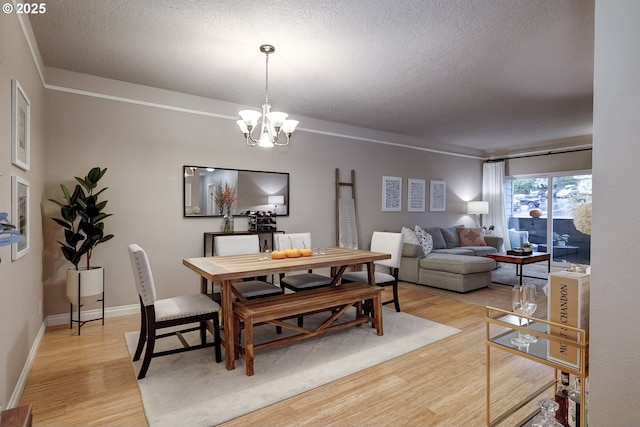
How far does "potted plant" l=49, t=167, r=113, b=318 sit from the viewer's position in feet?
10.6

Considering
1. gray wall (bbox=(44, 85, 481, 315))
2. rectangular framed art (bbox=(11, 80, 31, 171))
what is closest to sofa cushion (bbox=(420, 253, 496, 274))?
gray wall (bbox=(44, 85, 481, 315))

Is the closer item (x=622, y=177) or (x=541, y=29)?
(x=622, y=177)

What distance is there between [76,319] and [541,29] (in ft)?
16.4

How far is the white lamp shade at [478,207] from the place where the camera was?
741 centimetres

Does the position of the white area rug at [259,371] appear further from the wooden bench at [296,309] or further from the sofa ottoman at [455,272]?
the sofa ottoman at [455,272]

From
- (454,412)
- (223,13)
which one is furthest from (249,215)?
(454,412)

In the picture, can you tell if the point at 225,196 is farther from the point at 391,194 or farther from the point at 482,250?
the point at 482,250

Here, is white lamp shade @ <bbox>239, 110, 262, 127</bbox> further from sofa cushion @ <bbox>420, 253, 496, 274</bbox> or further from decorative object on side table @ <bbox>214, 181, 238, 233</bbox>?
sofa cushion @ <bbox>420, 253, 496, 274</bbox>

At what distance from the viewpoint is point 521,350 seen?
1.60 meters

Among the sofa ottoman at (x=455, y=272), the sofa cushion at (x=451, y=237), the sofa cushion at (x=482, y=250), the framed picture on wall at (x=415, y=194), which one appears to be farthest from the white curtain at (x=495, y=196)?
the sofa ottoman at (x=455, y=272)

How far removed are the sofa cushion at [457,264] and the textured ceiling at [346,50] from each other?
7.13 ft

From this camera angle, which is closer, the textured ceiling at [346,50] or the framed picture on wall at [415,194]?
the textured ceiling at [346,50]

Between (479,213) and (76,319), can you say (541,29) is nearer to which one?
(76,319)

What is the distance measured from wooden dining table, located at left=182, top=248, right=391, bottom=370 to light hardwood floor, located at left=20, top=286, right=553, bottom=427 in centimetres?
72
